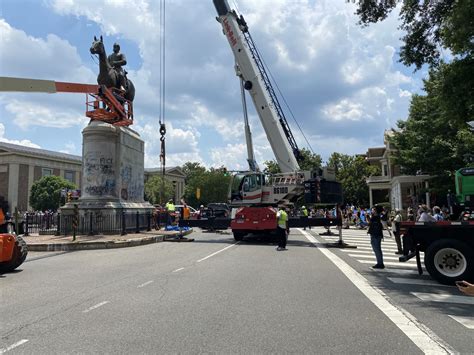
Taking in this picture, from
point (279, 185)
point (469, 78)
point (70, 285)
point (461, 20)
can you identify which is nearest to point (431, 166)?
point (279, 185)

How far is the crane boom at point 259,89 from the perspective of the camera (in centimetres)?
2016

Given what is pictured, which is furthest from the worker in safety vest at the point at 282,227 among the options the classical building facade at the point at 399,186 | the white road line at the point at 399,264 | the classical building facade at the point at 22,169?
the classical building facade at the point at 22,169

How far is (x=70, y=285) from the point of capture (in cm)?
823

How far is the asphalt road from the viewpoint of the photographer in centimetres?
459

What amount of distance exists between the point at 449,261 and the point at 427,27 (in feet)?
22.9

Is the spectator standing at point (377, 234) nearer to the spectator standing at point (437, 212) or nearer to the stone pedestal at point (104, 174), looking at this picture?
the spectator standing at point (437, 212)

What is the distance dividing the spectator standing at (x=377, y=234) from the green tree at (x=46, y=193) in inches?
2725

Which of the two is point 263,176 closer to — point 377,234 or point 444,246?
point 377,234

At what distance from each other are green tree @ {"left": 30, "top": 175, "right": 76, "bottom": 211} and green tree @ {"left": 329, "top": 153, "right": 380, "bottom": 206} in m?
47.4

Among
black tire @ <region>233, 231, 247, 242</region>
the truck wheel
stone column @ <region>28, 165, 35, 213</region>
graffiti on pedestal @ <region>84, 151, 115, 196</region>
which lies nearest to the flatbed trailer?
the truck wheel

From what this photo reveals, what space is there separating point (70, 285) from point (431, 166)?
27736 millimetres

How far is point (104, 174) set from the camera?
2180 centimetres

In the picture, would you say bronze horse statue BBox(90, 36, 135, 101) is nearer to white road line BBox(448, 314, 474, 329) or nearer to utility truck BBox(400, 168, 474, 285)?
utility truck BBox(400, 168, 474, 285)

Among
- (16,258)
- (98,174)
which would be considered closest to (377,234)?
(16,258)
